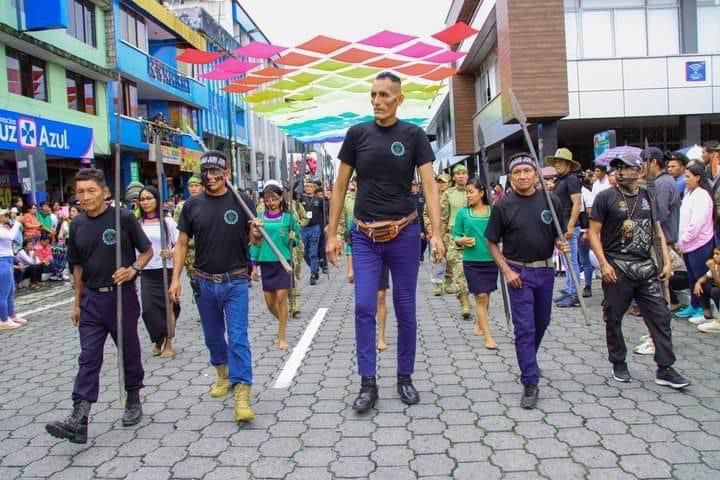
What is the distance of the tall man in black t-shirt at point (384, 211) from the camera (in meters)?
4.64

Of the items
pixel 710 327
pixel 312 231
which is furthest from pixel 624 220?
pixel 312 231

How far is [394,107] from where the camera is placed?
15.4ft

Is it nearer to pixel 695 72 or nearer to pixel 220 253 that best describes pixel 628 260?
pixel 220 253

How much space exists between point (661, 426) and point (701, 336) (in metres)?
2.95

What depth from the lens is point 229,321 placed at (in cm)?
471

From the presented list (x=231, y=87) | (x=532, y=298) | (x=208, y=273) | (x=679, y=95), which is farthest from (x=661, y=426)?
(x=679, y=95)

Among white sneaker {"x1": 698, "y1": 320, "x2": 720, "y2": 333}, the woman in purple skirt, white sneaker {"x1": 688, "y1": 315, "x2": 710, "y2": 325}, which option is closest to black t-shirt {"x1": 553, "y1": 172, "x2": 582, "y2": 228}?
the woman in purple skirt

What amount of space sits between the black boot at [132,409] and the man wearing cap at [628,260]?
3519mm

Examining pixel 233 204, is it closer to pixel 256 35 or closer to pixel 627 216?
pixel 627 216

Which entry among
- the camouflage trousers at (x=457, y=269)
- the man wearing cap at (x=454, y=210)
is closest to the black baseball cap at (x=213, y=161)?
the camouflage trousers at (x=457, y=269)

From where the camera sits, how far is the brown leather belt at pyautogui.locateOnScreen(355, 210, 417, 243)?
15.2 feet

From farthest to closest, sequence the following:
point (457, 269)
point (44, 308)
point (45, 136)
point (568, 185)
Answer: point (45, 136), point (44, 308), point (568, 185), point (457, 269)

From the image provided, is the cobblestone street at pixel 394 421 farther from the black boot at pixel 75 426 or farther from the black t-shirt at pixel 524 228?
the black t-shirt at pixel 524 228

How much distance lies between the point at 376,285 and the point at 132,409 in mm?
1899
